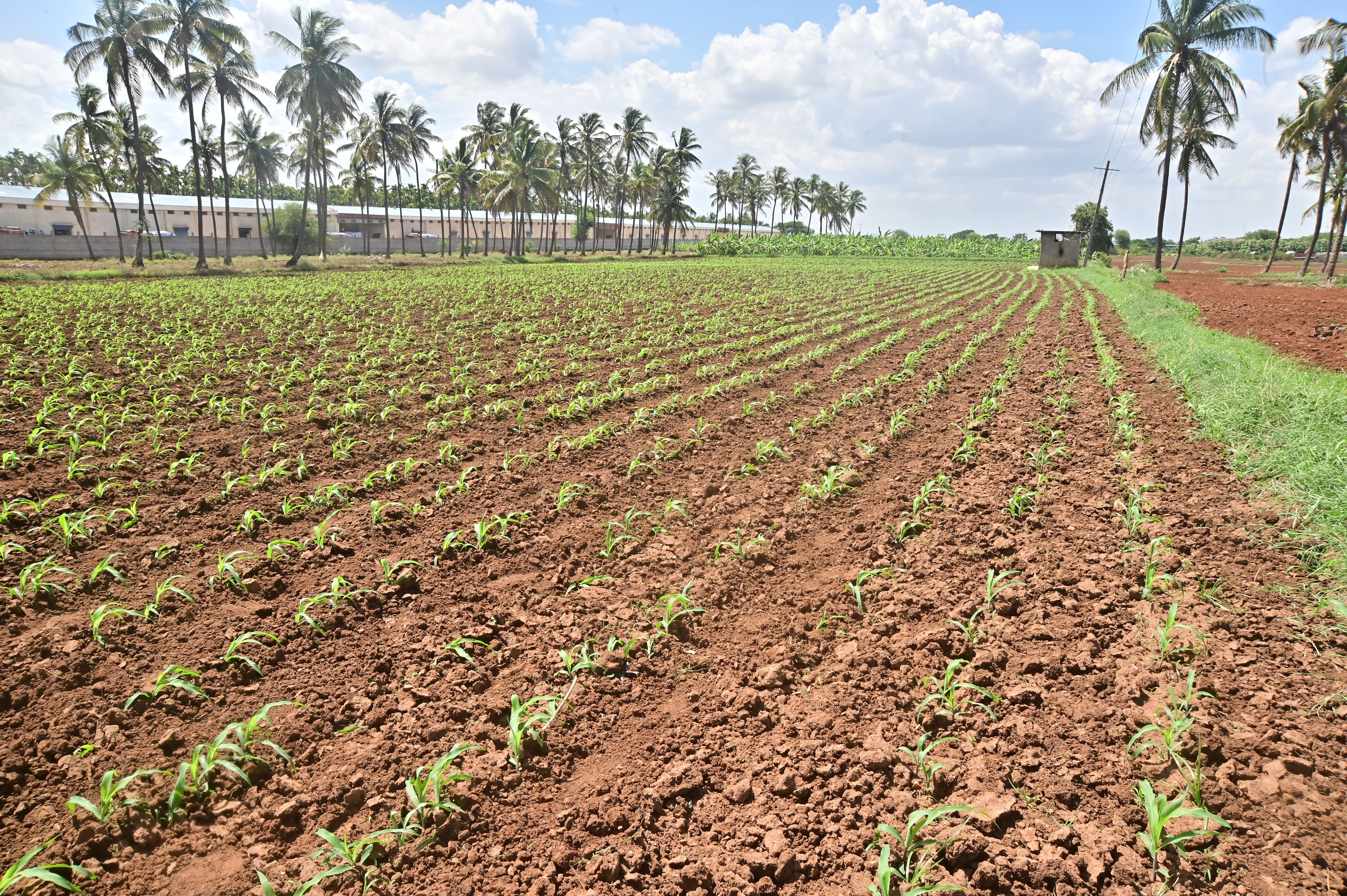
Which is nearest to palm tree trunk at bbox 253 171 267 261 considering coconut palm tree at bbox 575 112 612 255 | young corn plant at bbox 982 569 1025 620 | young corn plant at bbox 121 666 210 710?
coconut palm tree at bbox 575 112 612 255

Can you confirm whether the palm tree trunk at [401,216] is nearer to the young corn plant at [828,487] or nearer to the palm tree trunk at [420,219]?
the palm tree trunk at [420,219]

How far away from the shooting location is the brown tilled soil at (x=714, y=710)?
2.55 meters

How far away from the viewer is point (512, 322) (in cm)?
1627

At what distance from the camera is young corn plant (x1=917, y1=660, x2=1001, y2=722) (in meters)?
3.26

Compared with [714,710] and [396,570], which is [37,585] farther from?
[714,710]

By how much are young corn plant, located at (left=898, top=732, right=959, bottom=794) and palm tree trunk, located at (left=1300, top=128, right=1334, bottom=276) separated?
46405 mm

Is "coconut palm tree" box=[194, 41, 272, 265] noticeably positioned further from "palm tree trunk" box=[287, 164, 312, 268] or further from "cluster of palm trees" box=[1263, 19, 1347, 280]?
"cluster of palm trees" box=[1263, 19, 1347, 280]


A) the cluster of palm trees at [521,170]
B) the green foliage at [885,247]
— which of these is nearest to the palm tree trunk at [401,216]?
the cluster of palm trees at [521,170]

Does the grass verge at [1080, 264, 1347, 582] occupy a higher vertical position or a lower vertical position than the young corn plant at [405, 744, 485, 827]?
higher

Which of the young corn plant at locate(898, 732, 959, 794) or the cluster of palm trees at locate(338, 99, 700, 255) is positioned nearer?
the young corn plant at locate(898, 732, 959, 794)

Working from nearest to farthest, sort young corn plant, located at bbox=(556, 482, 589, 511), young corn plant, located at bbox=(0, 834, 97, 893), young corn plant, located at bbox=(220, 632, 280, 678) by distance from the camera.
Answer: young corn plant, located at bbox=(0, 834, 97, 893) < young corn plant, located at bbox=(220, 632, 280, 678) < young corn plant, located at bbox=(556, 482, 589, 511)

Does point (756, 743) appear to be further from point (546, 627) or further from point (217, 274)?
point (217, 274)

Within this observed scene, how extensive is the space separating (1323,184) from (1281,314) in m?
28.6

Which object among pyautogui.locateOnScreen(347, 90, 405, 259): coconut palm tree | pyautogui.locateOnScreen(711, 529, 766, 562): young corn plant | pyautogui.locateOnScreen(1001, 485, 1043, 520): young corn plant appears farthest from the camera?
pyautogui.locateOnScreen(347, 90, 405, 259): coconut palm tree
